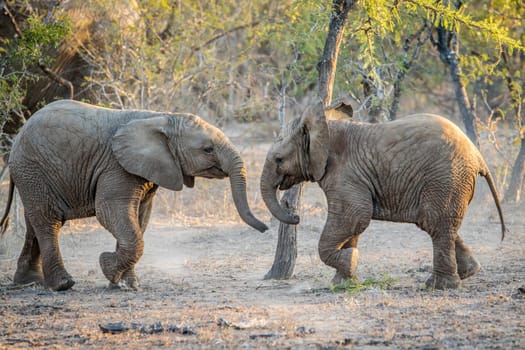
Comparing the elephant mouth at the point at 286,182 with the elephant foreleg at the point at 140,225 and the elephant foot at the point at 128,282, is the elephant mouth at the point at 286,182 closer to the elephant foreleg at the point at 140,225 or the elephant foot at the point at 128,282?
the elephant foreleg at the point at 140,225

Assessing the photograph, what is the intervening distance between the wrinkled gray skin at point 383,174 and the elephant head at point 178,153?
1.01 ft

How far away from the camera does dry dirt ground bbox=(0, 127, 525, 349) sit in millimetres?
6797

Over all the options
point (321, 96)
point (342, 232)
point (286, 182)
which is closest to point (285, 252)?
point (286, 182)

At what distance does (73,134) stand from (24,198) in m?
0.84

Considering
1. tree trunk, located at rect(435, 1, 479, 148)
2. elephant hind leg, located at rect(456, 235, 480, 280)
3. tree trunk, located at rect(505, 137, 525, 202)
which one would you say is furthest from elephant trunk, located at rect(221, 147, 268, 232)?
tree trunk, located at rect(505, 137, 525, 202)

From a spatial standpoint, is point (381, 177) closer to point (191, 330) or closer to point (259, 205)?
point (191, 330)

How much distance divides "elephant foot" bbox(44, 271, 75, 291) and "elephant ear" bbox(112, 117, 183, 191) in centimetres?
130

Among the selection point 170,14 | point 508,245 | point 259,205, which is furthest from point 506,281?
point 170,14

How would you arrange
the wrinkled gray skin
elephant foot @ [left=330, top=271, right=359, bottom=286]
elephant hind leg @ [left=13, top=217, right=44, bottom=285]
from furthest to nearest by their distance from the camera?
1. elephant hind leg @ [left=13, top=217, right=44, bottom=285]
2. elephant foot @ [left=330, top=271, right=359, bottom=286]
3. the wrinkled gray skin

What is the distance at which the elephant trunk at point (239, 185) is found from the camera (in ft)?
29.3

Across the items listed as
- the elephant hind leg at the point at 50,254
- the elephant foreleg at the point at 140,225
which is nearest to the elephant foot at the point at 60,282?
the elephant hind leg at the point at 50,254

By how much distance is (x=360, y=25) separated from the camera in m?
10.5

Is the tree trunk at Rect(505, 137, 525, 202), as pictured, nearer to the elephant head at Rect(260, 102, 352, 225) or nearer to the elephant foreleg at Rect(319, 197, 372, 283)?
the elephant head at Rect(260, 102, 352, 225)

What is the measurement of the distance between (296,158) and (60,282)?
8.79ft
